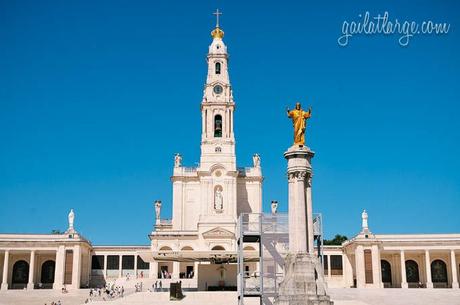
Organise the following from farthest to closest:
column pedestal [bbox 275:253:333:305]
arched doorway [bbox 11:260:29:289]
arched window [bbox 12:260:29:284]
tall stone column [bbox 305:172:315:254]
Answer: arched window [bbox 12:260:29:284] < arched doorway [bbox 11:260:29:289] < tall stone column [bbox 305:172:315:254] < column pedestal [bbox 275:253:333:305]

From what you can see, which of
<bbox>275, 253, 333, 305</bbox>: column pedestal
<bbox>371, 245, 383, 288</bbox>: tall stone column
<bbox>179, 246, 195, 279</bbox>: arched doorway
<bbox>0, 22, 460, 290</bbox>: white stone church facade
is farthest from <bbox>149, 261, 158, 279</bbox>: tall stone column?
<bbox>275, 253, 333, 305</bbox>: column pedestal

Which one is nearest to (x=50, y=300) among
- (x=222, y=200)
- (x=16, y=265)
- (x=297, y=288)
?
(x=16, y=265)

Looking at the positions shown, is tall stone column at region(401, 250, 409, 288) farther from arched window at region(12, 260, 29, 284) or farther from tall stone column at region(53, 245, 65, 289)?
arched window at region(12, 260, 29, 284)

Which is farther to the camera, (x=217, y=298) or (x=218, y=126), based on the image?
(x=218, y=126)

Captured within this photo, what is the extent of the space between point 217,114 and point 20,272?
3254 centimetres

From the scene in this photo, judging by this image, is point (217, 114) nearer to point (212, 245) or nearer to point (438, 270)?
point (212, 245)

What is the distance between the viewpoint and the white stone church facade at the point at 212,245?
73.0 metres

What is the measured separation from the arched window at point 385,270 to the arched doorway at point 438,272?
5.23 metres

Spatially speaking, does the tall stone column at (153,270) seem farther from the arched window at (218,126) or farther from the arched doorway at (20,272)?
the arched window at (218,126)

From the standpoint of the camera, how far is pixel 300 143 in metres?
31.9

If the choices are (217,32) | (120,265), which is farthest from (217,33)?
(120,265)

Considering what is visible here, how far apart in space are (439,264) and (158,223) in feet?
121

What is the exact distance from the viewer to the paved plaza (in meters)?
47.2

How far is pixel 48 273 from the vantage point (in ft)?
257
